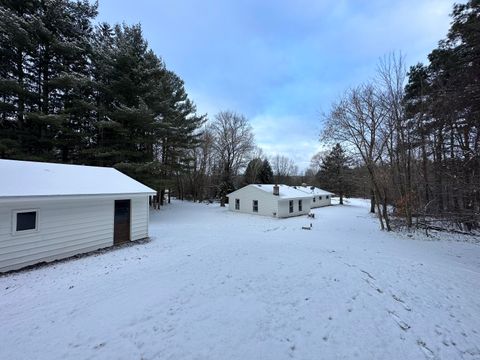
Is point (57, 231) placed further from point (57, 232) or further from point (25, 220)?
point (25, 220)

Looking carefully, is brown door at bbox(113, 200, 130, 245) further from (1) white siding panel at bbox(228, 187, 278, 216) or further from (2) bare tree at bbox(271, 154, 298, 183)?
(2) bare tree at bbox(271, 154, 298, 183)

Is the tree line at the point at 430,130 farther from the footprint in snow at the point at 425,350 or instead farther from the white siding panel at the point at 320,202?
the white siding panel at the point at 320,202

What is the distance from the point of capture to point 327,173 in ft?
124

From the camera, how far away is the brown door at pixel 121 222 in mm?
9203

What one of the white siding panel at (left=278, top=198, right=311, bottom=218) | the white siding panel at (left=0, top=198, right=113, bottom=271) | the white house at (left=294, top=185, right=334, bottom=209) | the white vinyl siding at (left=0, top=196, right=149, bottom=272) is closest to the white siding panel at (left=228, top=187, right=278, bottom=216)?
the white siding panel at (left=278, top=198, right=311, bottom=218)

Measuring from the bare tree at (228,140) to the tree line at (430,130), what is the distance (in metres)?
16.0

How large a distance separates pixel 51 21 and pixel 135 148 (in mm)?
9428


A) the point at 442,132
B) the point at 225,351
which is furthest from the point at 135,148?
the point at 442,132

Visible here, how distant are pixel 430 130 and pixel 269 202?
512 inches

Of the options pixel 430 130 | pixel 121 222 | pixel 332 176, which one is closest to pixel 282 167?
pixel 332 176

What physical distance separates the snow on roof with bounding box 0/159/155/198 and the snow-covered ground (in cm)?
230

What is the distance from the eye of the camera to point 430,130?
34.1ft

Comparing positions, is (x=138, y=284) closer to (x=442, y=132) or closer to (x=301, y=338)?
(x=301, y=338)

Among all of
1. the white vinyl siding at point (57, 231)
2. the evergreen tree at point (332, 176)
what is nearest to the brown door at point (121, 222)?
the white vinyl siding at point (57, 231)
